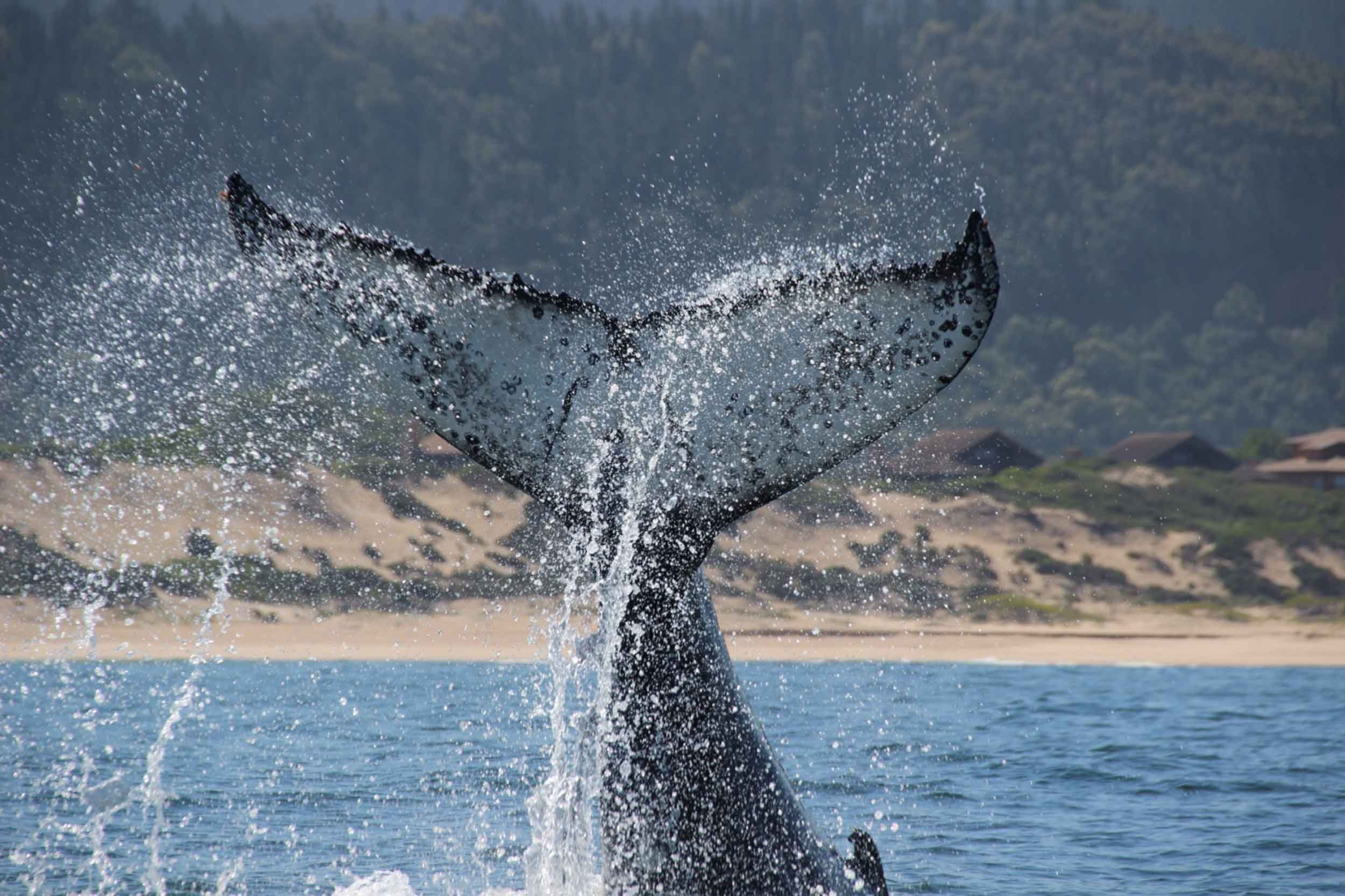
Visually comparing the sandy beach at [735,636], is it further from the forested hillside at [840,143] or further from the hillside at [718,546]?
the forested hillside at [840,143]

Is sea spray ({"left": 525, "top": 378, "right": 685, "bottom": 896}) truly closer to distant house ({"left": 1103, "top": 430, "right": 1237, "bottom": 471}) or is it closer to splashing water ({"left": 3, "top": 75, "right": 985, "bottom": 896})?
splashing water ({"left": 3, "top": 75, "right": 985, "bottom": 896})

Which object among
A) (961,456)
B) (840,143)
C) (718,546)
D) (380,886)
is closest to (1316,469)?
(961,456)

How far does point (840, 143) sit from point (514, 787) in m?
92.7

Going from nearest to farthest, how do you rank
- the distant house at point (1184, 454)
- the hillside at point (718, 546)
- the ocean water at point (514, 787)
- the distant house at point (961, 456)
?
the ocean water at point (514, 787)
the hillside at point (718, 546)
the distant house at point (961, 456)
the distant house at point (1184, 454)

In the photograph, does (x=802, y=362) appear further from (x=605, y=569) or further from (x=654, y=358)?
(x=605, y=569)

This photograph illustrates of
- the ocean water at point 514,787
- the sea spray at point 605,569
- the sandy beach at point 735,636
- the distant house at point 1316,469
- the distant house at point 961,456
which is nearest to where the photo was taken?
the sea spray at point 605,569

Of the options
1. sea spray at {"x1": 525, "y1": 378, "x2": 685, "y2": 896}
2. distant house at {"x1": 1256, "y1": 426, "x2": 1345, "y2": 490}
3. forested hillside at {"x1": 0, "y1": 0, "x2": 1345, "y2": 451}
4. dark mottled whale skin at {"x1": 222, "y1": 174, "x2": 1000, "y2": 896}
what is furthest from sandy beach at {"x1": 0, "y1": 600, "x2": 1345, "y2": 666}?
forested hillside at {"x1": 0, "y1": 0, "x2": 1345, "y2": 451}

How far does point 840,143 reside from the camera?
331ft

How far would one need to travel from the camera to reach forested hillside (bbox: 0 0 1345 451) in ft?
277

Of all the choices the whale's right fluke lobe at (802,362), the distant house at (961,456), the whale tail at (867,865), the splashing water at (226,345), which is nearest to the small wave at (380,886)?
the splashing water at (226,345)

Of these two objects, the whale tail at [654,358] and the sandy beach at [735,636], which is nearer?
the whale tail at [654,358]

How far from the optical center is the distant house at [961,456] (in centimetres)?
4859

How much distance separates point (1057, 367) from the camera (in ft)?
295

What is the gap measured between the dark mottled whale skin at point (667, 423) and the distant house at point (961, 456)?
42.1 meters
